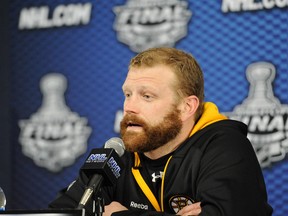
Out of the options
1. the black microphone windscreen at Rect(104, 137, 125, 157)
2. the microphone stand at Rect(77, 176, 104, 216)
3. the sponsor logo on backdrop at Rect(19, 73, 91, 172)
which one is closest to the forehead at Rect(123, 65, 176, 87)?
the black microphone windscreen at Rect(104, 137, 125, 157)

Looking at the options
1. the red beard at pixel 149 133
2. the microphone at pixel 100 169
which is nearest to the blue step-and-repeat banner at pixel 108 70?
the red beard at pixel 149 133

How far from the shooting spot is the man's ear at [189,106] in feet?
6.62

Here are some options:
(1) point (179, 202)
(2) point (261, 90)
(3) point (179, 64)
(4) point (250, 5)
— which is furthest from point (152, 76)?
(4) point (250, 5)

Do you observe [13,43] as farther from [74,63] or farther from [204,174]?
[204,174]

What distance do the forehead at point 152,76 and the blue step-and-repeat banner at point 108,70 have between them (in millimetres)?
1047

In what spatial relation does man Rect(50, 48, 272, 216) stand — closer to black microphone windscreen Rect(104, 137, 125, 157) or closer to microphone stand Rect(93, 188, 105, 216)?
black microphone windscreen Rect(104, 137, 125, 157)

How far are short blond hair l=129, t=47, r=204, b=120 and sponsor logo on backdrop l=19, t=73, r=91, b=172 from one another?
1356 mm

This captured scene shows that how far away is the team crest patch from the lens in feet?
6.30

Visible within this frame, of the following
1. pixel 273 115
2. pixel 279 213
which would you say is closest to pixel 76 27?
pixel 273 115

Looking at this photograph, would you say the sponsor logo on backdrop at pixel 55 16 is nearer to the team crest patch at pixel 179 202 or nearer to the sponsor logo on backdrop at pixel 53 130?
the sponsor logo on backdrop at pixel 53 130

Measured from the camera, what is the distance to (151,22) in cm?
318

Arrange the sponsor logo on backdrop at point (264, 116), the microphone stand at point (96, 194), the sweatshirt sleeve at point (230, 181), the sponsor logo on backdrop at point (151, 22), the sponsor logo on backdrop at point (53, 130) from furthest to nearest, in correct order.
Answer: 1. the sponsor logo on backdrop at point (53, 130)
2. the sponsor logo on backdrop at point (151, 22)
3. the sponsor logo on backdrop at point (264, 116)
4. the sweatshirt sleeve at point (230, 181)
5. the microphone stand at point (96, 194)

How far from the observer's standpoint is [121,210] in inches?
75.0

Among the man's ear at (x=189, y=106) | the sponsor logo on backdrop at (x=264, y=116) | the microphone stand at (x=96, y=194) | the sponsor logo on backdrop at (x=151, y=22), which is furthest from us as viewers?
the sponsor logo on backdrop at (x=151, y=22)
